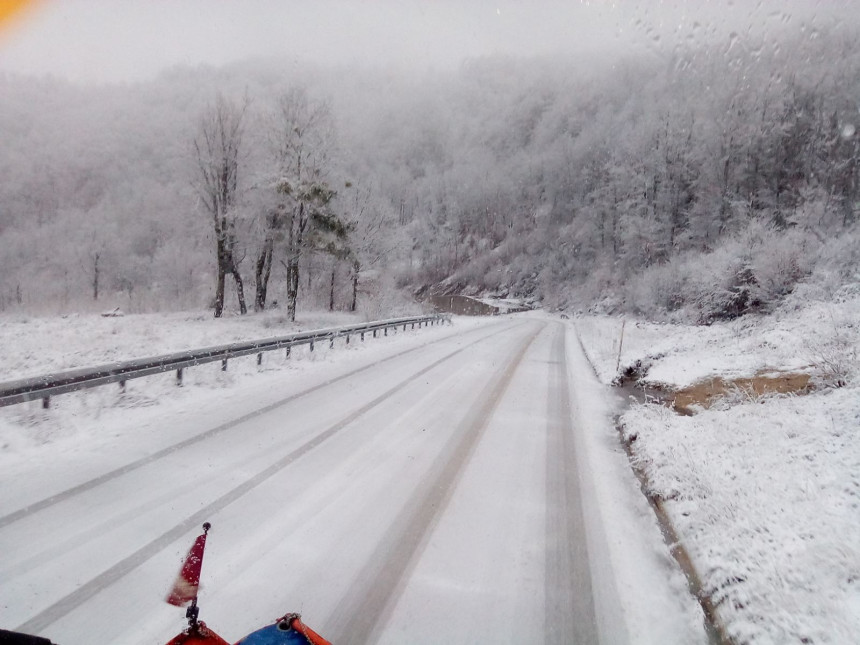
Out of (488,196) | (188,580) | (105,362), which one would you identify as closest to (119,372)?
(105,362)

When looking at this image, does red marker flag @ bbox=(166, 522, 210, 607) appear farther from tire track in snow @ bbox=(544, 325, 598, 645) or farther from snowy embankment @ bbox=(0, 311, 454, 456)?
snowy embankment @ bbox=(0, 311, 454, 456)

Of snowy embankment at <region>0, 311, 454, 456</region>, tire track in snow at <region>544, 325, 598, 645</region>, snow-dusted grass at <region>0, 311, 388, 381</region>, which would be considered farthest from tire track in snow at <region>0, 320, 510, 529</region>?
snow-dusted grass at <region>0, 311, 388, 381</region>

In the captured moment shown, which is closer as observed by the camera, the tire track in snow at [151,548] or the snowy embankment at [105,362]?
the tire track in snow at [151,548]

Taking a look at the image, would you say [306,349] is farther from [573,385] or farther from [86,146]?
[86,146]

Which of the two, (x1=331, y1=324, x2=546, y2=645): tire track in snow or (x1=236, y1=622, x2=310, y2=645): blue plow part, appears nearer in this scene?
(x1=236, y1=622, x2=310, y2=645): blue plow part

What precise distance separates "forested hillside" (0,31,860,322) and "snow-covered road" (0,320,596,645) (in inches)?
692

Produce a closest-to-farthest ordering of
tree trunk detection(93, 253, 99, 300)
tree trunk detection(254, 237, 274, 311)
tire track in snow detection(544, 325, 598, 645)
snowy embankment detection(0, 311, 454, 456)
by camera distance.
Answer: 1. tire track in snow detection(544, 325, 598, 645)
2. snowy embankment detection(0, 311, 454, 456)
3. tree trunk detection(254, 237, 274, 311)
4. tree trunk detection(93, 253, 99, 300)

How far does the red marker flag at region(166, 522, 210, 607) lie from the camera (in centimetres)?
177

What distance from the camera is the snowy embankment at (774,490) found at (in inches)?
123

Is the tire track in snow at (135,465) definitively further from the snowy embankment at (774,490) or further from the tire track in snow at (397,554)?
the snowy embankment at (774,490)

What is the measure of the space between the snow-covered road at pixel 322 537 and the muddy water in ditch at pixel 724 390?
3.78m

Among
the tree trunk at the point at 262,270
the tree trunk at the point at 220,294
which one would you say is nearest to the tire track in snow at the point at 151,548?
the tree trunk at the point at 220,294

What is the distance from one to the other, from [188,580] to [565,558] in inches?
128

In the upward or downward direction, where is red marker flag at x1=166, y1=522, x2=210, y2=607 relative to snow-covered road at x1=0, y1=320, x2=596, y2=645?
upward
